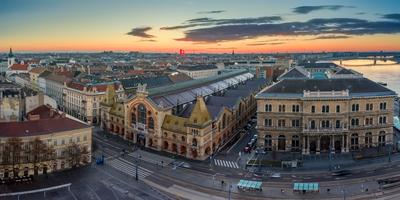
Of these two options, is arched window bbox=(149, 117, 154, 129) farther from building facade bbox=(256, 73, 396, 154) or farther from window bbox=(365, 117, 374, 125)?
window bbox=(365, 117, 374, 125)

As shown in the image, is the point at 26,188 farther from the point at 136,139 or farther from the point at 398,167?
the point at 398,167

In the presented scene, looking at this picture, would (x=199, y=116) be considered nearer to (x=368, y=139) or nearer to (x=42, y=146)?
(x=42, y=146)

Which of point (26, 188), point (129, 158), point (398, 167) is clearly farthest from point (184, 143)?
point (398, 167)

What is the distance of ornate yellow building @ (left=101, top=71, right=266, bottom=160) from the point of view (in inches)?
3775

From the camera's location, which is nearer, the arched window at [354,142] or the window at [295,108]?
the window at [295,108]

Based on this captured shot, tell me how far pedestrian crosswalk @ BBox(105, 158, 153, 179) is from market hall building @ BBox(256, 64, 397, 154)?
27.4 m

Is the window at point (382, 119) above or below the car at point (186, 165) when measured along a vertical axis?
above

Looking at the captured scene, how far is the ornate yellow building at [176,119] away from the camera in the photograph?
95.9 meters

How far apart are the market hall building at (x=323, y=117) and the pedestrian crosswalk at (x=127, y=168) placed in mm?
27391

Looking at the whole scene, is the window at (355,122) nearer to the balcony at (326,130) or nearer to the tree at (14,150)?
the balcony at (326,130)

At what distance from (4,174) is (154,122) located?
34032 millimetres

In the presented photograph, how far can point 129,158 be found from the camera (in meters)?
95.4

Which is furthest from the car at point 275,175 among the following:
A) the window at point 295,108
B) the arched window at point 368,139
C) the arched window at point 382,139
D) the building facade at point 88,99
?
the building facade at point 88,99

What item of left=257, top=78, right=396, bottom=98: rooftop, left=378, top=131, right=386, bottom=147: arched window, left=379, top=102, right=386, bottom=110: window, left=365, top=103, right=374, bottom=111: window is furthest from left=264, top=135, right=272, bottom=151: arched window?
left=379, top=102, right=386, bottom=110: window
